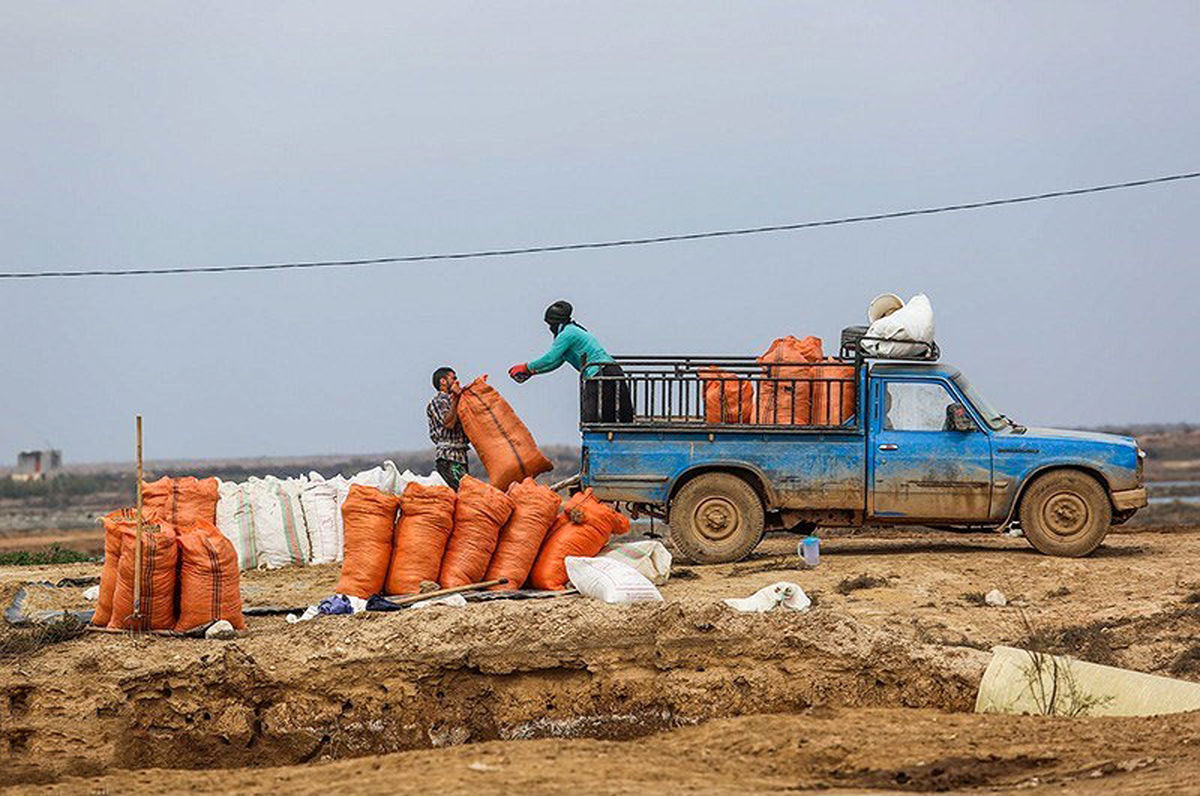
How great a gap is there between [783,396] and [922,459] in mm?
1386

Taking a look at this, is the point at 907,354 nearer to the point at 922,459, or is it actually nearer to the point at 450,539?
the point at 922,459

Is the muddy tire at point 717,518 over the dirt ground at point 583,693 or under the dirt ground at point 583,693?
over

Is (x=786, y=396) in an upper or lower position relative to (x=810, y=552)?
upper

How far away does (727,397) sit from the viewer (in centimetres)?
1703

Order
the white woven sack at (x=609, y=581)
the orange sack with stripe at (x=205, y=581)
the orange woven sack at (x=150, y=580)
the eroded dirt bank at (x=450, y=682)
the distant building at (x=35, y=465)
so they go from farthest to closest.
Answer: the distant building at (x=35, y=465)
the white woven sack at (x=609, y=581)
the orange sack with stripe at (x=205, y=581)
the orange woven sack at (x=150, y=580)
the eroded dirt bank at (x=450, y=682)

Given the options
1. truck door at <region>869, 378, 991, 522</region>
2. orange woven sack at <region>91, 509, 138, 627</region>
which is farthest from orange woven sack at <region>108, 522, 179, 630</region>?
truck door at <region>869, 378, 991, 522</region>

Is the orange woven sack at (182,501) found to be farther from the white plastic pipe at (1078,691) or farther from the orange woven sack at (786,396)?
the white plastic pipe at (1078,691)

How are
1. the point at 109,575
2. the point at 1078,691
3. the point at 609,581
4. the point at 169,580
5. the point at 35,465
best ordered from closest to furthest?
the point at 1078,691 < the point at 169,580 < the point at 109,575 < the point at 609,581 < the point at 35,465

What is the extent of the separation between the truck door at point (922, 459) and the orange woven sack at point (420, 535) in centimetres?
417

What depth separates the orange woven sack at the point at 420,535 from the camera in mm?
15031

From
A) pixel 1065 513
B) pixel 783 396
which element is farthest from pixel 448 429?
pixel 1065 513

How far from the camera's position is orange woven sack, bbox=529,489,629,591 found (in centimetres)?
1537

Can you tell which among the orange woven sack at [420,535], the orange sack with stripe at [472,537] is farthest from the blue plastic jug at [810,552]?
the orange woven sack at [420,535]

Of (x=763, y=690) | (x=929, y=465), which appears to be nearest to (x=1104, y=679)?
(x=763, y=690)
